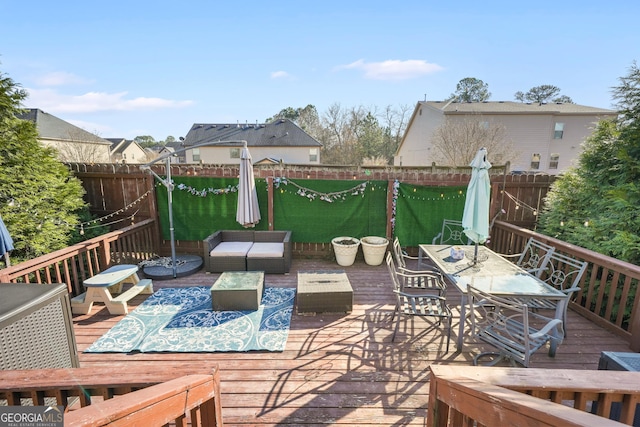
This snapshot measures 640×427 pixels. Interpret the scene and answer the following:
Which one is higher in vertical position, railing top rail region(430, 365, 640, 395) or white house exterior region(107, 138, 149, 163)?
white house exterior region(107, 138, 149, 163)

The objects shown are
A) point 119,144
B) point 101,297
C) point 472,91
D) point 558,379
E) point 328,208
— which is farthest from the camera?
point 472,91

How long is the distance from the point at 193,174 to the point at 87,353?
3.94 meters

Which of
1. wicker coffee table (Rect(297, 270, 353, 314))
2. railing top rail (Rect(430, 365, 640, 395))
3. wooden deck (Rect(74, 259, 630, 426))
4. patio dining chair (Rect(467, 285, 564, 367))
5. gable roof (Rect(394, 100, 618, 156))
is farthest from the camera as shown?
gable roof (Rect(394, 100, 618, 156))

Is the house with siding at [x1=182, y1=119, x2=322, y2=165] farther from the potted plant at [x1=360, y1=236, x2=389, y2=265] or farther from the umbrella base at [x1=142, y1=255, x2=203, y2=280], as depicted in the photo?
the potted plant at [x1=360, y1=236, x2=389, y2=265]

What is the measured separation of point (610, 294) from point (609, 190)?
1.51 m

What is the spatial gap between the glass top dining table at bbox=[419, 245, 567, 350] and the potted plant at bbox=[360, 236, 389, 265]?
1457 mm

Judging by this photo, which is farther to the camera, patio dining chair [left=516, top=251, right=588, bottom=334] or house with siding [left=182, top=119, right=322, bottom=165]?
house with siding [left=182, top=119, right=322, bottom=165]

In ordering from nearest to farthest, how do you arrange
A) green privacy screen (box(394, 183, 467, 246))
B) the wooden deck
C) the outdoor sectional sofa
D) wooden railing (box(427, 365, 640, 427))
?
wooden railing (box(427, 365, 640, 427))
the wooden deck
the outdoor sectional sofa
green privacy screen (box(394, 183, 467, 246))

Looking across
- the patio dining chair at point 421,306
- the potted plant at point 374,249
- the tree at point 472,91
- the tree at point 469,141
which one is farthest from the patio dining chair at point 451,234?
the tree at point 472,91

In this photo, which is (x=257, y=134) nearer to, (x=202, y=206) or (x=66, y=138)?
(x=66, y=138)

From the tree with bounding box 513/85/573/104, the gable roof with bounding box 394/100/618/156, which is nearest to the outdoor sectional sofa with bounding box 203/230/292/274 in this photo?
the gable roof with bounding box 394/100/618/156

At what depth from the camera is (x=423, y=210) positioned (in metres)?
6.23

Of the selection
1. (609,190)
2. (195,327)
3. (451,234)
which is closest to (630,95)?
(609,190)

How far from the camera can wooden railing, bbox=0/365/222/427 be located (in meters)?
1.07
